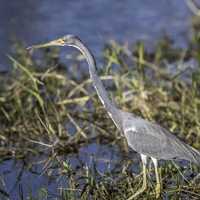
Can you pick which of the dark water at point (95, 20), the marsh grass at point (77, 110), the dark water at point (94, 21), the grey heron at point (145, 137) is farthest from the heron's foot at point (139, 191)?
the dark water at point (95, 20)

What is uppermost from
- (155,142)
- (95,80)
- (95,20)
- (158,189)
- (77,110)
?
(95,80)

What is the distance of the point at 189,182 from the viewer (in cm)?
556

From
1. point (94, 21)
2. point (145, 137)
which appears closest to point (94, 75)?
point (145, 137)

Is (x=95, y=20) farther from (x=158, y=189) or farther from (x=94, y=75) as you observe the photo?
(x=158, y=189)

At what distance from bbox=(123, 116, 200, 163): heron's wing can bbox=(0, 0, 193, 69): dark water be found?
433 centimetres

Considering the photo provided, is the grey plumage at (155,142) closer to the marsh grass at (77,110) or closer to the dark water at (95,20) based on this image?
the marsh grass at (77,110)

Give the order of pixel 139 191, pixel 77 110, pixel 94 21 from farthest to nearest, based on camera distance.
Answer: pixel 94 21
pixel 77 110
pixel 139 191

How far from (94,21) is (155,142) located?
5920 millimetres

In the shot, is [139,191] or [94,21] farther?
[94,21]

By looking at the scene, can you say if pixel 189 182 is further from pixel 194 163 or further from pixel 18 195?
pixel 18 195

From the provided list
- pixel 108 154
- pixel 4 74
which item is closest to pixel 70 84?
pixel 4 74

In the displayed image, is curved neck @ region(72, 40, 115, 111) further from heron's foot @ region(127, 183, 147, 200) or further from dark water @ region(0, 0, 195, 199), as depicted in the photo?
dark water @ region(0, 0, 195, 199)

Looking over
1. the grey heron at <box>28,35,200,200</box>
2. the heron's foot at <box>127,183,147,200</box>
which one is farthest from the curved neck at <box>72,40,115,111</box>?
the heron's foot at <box>127,183,147,200</box>

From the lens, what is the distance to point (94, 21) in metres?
11.3
